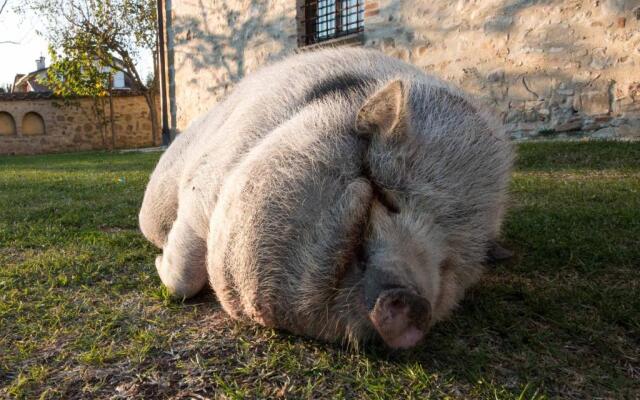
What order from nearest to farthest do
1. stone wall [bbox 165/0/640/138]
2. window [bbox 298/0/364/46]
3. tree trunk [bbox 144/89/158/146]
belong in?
stone wall [bbox 165/0/640/138], window [bbox 298/0/364/46], tree trunk [bbox 144/89/158/146]

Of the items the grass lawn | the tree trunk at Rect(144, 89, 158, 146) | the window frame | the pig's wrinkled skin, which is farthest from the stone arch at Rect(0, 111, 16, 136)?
the pig's wrinkled skin


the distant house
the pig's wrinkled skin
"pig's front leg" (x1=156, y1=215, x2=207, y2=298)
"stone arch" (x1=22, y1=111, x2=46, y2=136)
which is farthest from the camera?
the distant house

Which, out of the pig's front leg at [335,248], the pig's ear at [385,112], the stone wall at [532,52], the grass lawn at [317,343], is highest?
the stone wall at [532,52]

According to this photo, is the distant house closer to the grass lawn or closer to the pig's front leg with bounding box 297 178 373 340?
the grass lawn

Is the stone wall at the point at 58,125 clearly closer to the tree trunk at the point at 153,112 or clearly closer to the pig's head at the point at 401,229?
the tree trunk at the point at 153,112

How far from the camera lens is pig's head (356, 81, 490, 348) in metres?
1.40

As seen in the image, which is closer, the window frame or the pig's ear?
the pig's ear

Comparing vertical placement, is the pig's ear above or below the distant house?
below

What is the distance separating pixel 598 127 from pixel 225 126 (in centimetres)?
649

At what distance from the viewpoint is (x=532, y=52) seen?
7535mm

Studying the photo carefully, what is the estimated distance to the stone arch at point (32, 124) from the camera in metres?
26.3

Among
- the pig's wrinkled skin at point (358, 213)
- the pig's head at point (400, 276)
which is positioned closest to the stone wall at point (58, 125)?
the pig's wrinkled skin at point (358, 213)

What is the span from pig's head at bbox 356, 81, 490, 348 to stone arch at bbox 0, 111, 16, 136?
29.3 metres

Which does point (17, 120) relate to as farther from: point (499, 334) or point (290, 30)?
point (499, 334)
